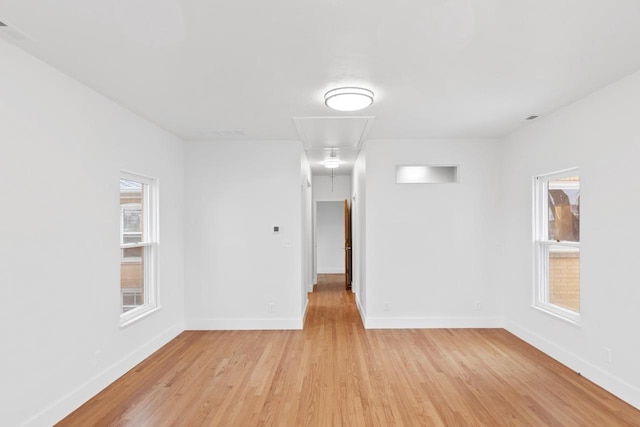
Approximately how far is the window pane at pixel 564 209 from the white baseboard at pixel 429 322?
4.95 feet

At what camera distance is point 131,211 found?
13.0ft

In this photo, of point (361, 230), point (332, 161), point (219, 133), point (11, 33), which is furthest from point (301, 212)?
point (11, 33)

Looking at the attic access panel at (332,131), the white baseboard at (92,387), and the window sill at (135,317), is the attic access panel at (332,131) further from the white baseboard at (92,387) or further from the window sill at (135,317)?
the white baseboard at (92,387)

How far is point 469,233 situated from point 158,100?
4.15 m

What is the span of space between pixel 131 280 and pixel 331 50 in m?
3.16

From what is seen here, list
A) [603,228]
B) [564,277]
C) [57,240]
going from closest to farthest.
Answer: [57,240], [603,228], [564,277]

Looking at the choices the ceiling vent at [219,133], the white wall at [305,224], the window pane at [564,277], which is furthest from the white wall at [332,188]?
the window pane at [564,277]

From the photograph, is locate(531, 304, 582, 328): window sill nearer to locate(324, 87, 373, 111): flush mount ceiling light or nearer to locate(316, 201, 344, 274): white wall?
locate(324, 87, 373, 111): flush mount ceiling light

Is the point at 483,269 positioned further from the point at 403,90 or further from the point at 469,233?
the point at 403,90

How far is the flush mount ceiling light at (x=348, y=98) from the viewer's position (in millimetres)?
3086

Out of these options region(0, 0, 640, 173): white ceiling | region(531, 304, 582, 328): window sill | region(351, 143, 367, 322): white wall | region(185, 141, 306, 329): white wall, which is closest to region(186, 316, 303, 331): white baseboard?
region(185, 141, 306, 329): white wall

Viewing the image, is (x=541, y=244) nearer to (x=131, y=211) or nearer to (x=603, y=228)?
(x=603, y=228)

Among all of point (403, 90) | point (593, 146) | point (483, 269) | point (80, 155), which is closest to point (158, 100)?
point (80, 155)

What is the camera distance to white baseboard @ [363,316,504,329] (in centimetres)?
500
